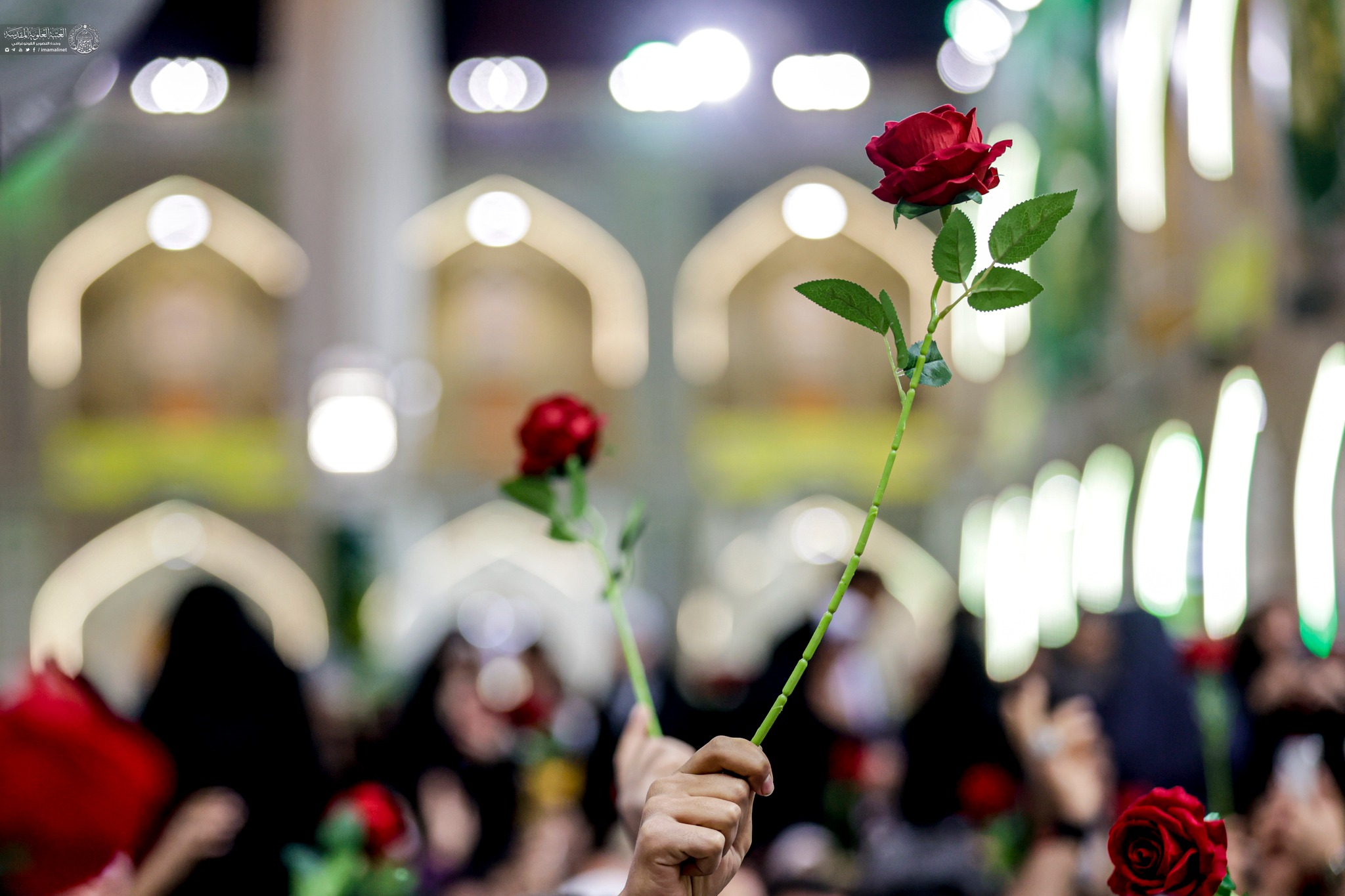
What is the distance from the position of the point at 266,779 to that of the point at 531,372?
9477 mm

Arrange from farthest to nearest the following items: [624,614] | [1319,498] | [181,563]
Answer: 1. [181,563]
2. [1319,498]
3. [624,614]

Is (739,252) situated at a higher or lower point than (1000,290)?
higher

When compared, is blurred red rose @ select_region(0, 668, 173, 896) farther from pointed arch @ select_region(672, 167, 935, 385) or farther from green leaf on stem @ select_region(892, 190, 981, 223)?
pointed arch @ select_region(672, 167, 935, 385)

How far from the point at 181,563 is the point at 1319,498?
392 inches

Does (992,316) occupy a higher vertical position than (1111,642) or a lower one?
higher

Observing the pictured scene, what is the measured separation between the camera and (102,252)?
11.1 m

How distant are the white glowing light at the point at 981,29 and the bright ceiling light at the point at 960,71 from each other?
0.08 meters

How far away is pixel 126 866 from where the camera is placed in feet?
4.85

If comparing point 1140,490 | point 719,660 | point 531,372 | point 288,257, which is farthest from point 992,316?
point 288,257

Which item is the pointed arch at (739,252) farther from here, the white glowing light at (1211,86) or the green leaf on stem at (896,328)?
the green leaf on stem at (896,328)

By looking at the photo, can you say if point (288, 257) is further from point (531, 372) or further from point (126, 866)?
point (126, 866)

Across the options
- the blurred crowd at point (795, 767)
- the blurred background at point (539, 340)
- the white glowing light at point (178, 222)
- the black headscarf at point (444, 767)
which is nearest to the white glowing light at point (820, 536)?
the blurred background at point (539, 340)

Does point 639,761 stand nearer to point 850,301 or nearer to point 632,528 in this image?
point 632,528

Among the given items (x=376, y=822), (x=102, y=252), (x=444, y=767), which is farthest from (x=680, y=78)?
(x=376, y=822)
